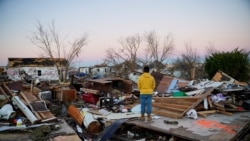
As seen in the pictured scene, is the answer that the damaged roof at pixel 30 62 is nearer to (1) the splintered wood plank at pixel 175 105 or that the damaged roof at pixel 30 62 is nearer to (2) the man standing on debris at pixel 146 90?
(1) the splintered wood plank at pixel 175 105

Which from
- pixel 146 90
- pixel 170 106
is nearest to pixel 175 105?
pixel 170 106

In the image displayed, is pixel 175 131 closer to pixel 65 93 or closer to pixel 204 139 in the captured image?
pixel 204 139

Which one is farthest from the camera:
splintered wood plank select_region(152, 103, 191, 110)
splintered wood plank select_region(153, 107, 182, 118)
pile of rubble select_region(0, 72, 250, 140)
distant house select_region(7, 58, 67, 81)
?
distant house select_region(7, 58, 67, 81)

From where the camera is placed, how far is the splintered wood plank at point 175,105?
8164 millimetres

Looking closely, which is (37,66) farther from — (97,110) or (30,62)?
(97,110)

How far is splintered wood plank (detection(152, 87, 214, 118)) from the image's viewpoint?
816cm

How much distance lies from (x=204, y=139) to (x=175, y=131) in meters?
0.93

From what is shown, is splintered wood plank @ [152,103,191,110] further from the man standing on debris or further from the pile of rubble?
the man standing on debris

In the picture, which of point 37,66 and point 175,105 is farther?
point 37,66

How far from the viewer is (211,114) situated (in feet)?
27.5

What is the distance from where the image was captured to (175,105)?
872cm

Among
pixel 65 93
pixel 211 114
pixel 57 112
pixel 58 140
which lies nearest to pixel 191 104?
pixel 211 114

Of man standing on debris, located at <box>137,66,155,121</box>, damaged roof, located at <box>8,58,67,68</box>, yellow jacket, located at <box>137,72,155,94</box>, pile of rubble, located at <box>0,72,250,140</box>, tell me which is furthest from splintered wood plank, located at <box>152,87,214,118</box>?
damaged roof, located at <box>8,58,67,68</box>

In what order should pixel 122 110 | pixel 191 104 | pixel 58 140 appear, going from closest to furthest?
1. pixel 58 140
2. pixel 191 104
3. pixel 122 110
